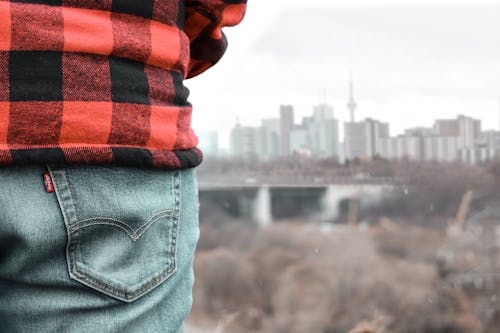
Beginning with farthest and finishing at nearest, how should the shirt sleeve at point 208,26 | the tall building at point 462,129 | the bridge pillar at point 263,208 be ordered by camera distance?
the bridge pillar at point 263,208 < the tall building at point 462,129 < the shirt sleeve at point 208,26

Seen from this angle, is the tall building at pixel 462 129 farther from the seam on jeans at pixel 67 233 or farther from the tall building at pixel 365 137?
the seam on jeans at pixel 67 233

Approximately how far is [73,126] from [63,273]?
72 millimetres

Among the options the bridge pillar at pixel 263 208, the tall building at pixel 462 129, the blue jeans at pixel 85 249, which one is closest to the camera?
the blue jeans at pixel 85 249

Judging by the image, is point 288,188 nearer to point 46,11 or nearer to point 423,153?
point 423,153

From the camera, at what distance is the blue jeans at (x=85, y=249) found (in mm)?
267

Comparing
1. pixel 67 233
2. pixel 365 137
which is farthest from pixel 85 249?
pixel 365 137

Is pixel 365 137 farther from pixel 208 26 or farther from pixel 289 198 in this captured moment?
pixel 208 26

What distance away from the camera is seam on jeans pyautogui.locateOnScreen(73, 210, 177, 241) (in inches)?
11.0

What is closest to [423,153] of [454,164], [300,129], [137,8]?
Answer: [454,164]

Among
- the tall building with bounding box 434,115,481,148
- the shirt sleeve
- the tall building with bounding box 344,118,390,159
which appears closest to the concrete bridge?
the tall building with bounding box 344,118,390,159

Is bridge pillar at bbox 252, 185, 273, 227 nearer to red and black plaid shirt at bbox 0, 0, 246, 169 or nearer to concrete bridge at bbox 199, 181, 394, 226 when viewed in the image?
concrete bridge at bbox 199, 181, 394, 226

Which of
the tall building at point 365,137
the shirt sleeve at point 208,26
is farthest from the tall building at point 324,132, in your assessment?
the shirt sleeve at point 208,26

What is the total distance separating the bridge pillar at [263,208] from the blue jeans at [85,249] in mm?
1776

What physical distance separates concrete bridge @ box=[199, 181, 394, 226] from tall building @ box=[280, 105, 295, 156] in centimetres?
13
